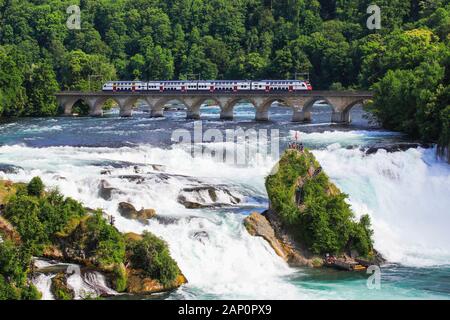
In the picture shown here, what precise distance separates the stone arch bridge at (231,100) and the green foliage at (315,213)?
170 ft

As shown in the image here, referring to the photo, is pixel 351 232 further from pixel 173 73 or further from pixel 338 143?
pixel 173 73

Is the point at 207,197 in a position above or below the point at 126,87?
below

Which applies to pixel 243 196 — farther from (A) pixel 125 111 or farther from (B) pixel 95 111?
(B) pixel 95 111

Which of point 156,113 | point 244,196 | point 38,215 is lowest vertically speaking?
point 244,196

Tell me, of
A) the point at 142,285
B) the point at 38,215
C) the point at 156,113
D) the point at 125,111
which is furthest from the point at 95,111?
the point at 142,285

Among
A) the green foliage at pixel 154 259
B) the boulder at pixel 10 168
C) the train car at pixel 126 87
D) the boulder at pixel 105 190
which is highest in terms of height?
the train car at pixel 126 87

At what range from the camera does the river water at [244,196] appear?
4269 cm

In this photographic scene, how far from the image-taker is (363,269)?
4538cm

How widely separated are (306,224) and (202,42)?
→ 13555 cm

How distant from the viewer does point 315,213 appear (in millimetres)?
47844

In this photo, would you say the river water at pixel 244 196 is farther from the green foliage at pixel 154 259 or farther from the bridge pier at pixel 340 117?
the bridge pier at pixel 340 117

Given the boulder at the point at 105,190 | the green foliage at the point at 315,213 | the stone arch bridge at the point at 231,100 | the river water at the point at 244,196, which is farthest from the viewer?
the stone arch bridge at the point at 231,100

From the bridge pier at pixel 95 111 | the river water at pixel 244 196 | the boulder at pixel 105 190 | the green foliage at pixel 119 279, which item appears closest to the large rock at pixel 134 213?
the river water at pixel 244 196
